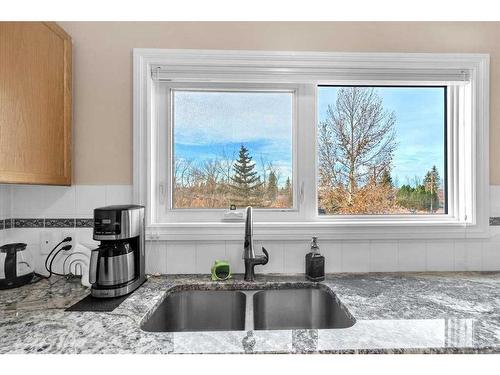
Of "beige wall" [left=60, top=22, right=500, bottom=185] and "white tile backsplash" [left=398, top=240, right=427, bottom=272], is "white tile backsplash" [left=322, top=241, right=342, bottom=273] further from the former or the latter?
"beige wall" [left=60, top=22, right=500, bottom=185]

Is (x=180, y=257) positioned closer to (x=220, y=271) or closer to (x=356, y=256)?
(x=220, y=271)

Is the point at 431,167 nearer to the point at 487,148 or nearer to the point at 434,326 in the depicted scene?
the point at 487,148

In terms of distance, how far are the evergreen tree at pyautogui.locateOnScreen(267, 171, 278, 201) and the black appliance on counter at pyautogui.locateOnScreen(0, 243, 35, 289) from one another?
1237 millimetres

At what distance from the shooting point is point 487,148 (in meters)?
1.65

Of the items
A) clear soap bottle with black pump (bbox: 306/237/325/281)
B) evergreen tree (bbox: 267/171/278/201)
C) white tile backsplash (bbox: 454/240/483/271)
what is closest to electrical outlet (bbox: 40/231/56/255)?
evergreen tree (bbox: 267/171/278/201)

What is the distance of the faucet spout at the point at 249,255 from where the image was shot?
1.47m

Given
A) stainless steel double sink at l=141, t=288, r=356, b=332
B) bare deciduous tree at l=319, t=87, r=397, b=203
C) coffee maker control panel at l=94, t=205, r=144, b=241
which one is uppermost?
bare deciduous tree at l=319, t=87, r=397, b=203

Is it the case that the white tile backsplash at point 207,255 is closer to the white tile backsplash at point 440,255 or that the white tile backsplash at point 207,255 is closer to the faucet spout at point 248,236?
the faucet spout at point 248,236

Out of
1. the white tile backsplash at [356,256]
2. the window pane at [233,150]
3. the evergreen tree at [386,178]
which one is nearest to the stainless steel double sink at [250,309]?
the white tile backsplash at [356,256]

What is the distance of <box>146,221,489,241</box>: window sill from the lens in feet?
5.23

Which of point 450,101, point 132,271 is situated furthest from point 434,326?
point 450,101

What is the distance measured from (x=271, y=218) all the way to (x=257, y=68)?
0.82 meters

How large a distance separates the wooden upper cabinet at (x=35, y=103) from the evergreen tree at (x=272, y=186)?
1050mm

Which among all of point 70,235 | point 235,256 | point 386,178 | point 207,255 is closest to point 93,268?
point 70,235
